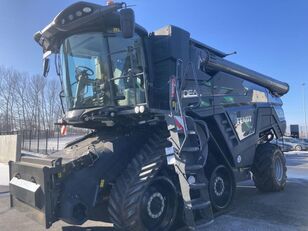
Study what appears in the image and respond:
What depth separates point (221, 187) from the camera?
7629mm

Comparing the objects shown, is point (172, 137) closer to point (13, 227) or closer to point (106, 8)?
point (106, 8)

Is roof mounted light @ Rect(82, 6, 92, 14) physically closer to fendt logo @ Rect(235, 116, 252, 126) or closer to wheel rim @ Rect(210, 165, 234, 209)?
wheel rim @ Rect(210, 165, 234, 209)

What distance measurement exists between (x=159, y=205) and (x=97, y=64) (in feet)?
8.76

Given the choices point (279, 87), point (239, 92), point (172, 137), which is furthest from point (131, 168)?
point (279, 87)

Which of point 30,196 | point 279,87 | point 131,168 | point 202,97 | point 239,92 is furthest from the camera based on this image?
point 279,87

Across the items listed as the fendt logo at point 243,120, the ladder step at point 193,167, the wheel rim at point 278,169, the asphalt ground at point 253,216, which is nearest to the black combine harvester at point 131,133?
the ladder step at point 193,167

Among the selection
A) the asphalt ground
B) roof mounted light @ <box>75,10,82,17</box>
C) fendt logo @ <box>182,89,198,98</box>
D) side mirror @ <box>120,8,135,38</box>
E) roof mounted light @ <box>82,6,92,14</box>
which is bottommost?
the asphalt ground

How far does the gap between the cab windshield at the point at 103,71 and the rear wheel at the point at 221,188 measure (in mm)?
2258

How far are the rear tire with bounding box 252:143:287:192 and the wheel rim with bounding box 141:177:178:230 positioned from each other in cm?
398

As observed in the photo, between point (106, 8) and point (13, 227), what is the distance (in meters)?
4.41

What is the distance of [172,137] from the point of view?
6.10m

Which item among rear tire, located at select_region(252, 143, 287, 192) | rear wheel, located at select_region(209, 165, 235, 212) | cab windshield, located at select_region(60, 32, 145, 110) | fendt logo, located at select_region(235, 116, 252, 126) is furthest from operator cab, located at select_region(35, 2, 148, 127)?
rear tire, located at select_region(252, 143, 287, 192)

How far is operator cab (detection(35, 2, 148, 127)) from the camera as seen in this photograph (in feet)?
21.0

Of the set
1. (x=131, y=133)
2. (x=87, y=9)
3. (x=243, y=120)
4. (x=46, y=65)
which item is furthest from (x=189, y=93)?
(x=46, y=65)
